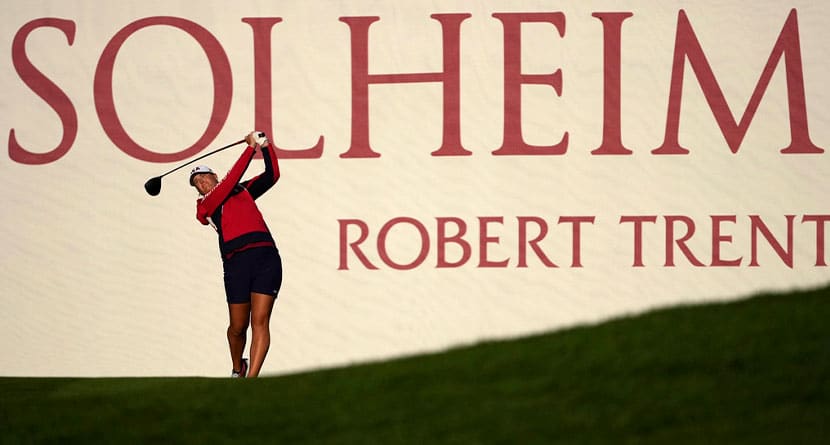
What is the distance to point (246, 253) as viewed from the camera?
10508 mm

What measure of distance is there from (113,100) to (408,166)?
292cm

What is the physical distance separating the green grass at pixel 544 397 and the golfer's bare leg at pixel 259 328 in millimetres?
1717

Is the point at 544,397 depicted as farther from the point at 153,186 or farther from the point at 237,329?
the point at 153,186

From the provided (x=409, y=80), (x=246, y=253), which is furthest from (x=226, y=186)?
(x=409, y=80)

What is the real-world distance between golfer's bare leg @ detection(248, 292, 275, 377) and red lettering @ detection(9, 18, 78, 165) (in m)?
2.50

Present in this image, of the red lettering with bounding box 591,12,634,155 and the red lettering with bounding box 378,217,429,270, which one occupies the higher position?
the red lettering with bounding box 591,12,634,155

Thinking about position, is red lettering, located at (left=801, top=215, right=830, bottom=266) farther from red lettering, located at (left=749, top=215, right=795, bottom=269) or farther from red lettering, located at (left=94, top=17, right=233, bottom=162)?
red lettering, located at (left=94, top=17, right=233, bottom=162)

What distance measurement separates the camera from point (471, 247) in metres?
10.9

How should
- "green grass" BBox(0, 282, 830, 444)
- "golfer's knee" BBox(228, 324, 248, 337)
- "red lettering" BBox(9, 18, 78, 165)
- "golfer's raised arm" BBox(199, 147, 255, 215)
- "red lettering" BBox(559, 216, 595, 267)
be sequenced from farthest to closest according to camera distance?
"red lettering" BBox(9, 18, 78, 165) < "red lettering" BBox(559, 216, 595, 267) < "golfer's knee" BBox(228, 324, 248, 337) < "golfer's raised arm" BBox(199, 147, 255, 215) < "green grass" BBox(0, 282, 830, 444)

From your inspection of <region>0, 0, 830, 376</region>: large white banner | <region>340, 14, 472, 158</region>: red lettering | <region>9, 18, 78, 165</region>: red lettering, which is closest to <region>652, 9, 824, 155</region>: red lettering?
<region>0, 0, 830, 376</region>: large white banner

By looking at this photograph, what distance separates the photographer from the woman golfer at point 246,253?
1034 cm

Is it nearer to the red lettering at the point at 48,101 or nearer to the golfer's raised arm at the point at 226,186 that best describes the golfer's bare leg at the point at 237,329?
the golfer's raised arm at the point at 226,186

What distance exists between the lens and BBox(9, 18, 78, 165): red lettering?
36.3 ft

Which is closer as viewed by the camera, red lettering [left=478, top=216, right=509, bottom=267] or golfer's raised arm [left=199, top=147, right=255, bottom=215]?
golfer's raised arm [left=199, top=147, right=255, bottom=215]
